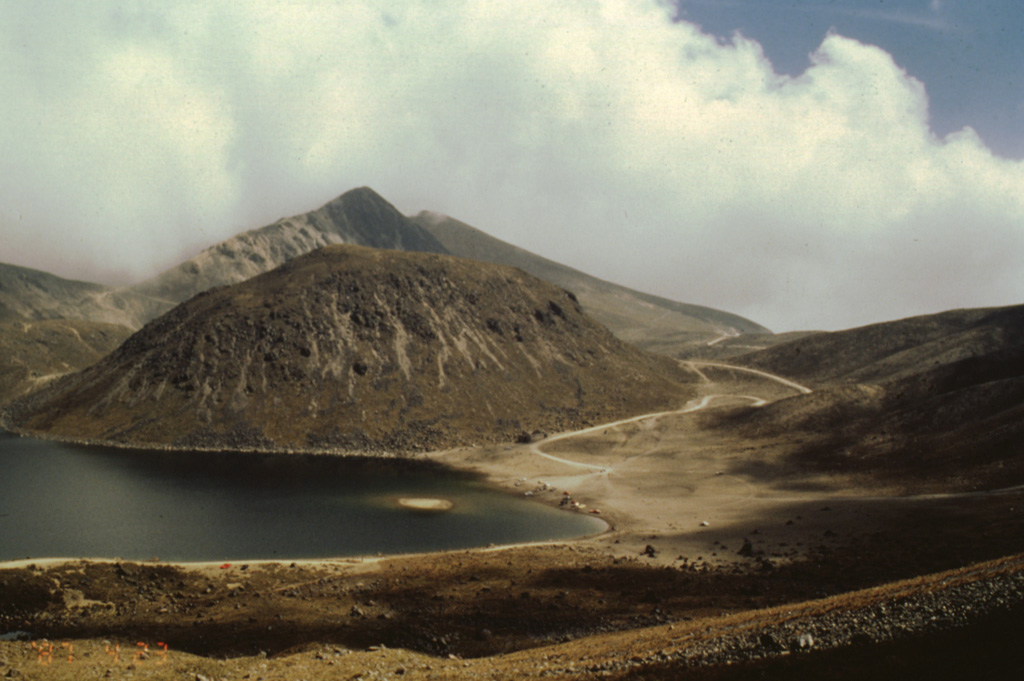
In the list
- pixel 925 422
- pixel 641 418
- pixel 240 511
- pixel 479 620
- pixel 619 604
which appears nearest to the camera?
pixel 479 620

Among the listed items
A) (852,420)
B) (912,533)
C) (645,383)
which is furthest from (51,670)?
(645,383)

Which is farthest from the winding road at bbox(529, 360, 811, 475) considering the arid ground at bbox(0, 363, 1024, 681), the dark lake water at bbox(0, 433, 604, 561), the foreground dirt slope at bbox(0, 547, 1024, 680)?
the foreground dirt slope at bbox(0, 547, 1024, 680)

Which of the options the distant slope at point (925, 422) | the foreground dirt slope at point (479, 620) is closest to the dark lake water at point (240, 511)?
the foreground dirt slope at point (479, 620)

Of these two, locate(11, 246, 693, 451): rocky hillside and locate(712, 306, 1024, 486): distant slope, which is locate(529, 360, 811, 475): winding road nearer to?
locate(11, 246, 693, 451): rocky hillside

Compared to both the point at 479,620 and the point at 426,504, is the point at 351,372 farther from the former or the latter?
the point at 479,620

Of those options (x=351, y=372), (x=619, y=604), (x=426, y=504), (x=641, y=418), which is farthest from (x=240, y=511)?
(x=641, y=418)

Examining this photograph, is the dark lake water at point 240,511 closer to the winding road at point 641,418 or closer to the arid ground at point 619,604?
the arid ground at point 619,604
